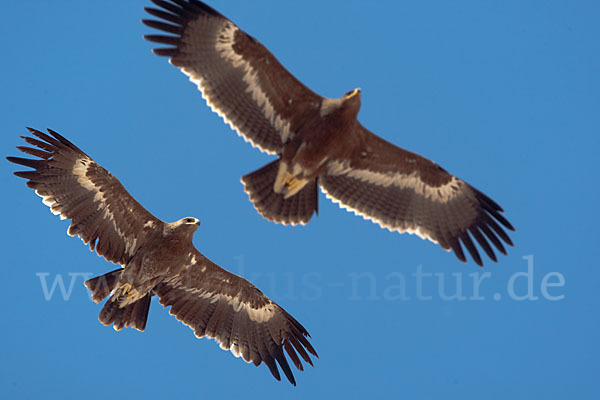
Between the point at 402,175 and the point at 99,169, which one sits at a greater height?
the point at 402,175

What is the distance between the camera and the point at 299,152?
36.9 ft

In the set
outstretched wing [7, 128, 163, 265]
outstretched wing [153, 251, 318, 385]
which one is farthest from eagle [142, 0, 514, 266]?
outstretched wing [7, 128, 163, 265]

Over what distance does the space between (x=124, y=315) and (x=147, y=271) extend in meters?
0.62

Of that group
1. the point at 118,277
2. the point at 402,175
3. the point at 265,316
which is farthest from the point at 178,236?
the point at 402,175

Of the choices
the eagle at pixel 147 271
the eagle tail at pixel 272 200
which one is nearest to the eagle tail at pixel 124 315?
the eagle at pixel 147 271

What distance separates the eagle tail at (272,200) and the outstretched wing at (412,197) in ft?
2.43

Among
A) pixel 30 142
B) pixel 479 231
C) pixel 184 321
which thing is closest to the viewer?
A: pixel 30 142

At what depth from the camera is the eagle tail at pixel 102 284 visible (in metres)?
10.2

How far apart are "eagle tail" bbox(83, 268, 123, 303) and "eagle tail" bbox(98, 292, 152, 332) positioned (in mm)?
161

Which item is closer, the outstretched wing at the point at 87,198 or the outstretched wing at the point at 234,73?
the outstretched wing at the point at 87,198

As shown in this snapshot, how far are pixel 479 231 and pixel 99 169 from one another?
5.34 m

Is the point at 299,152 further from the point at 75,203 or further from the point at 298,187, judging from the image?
the point at 75,203

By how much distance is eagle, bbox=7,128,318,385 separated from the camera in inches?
397

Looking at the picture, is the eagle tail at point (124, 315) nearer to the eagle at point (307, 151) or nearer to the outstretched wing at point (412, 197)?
the eagle at point (307, 151)
